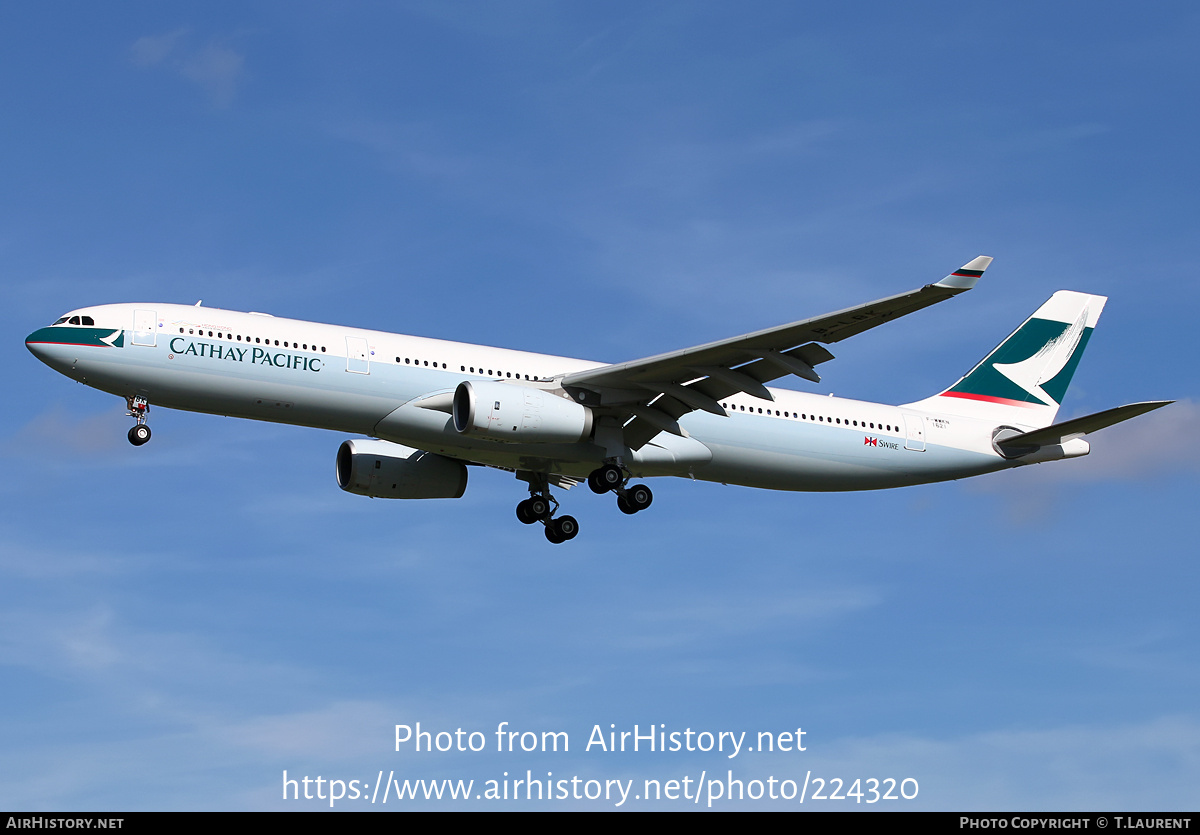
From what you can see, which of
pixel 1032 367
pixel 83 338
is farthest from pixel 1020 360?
pixel 83 338

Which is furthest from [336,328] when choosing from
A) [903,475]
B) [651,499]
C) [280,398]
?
[903,475]

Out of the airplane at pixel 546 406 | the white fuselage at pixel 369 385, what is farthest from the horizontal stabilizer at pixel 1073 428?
the white fuselage at pixel 369 385

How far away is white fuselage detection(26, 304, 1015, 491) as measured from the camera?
1146 inches

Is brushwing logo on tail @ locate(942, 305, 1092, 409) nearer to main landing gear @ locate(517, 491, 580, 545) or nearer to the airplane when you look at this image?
the airplane

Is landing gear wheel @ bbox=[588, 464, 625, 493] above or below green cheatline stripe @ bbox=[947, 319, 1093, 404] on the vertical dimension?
below

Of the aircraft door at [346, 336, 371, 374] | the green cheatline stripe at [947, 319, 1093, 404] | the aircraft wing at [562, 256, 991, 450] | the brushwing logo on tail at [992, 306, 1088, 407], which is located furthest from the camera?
the brushwing logo on tail at [992, 306, 1088, 407]

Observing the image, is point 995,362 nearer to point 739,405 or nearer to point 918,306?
point 739,405

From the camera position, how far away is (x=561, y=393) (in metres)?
31.1

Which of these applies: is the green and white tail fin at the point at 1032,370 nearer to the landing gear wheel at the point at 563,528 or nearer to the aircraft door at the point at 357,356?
the landing gear wheel at the point at 563,528

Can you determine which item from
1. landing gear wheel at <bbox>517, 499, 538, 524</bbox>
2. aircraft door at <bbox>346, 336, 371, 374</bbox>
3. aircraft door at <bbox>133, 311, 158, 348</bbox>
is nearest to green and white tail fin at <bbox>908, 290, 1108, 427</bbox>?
landing gear wheel at <bbox>517, 499, 538, 524</bbox>

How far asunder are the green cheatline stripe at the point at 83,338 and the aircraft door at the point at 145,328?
0.30 meters

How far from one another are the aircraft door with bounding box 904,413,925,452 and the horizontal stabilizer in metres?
2.26

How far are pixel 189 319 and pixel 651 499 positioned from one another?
37.7 feet

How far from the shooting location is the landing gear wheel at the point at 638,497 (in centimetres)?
3262
